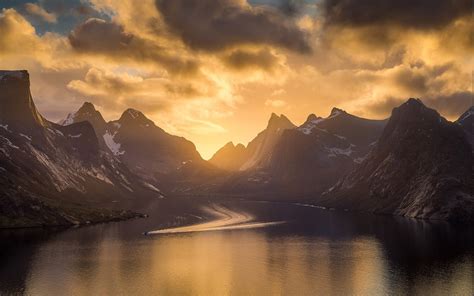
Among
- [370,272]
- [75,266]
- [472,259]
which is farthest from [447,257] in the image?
[75,266]

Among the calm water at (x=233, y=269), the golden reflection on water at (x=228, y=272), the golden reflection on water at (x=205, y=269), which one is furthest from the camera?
the golden reflection on water at (x=205, y=269)

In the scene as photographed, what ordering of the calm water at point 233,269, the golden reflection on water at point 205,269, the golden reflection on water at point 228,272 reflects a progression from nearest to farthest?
the golden reflection on water at point 228,272 < the calm water at point 233,269 < the golden reflection on water at point 205,269

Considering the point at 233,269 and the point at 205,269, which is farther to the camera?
the point at 205,269

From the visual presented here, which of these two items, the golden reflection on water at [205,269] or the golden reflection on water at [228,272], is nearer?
the golden reflection on water at [228,272]

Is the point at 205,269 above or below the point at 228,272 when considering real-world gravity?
above

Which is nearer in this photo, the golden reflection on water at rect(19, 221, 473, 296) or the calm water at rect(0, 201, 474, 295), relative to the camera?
the golden reflection on water at rect(19, 221, 473, 296)

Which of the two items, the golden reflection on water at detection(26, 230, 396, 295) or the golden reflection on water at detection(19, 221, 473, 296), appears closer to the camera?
the golden reflection on water at detection(19, 221, 473, 296)

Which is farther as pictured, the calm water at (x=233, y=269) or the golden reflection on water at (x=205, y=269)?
the golden reflection on water at (x=205, y=269)

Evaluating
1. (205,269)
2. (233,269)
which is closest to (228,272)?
(233,269)

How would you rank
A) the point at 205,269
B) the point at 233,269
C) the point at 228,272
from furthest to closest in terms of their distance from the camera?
the point at 205,269 → the point at 233,269 → the point at 228,272

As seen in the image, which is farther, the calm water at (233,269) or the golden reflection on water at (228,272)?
the calm water at (233,269)

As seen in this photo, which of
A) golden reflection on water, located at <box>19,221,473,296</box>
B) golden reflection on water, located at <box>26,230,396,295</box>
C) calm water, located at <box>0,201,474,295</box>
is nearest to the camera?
golden reflection on water, located at <box>19,221,473,296</box>

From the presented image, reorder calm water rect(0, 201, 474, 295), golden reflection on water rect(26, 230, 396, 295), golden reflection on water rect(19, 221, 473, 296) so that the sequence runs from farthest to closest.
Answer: golden reflection on water rect(26, 230, 396, 295) → calm water rect(0, 201, 474, 295) → golden reflection on water rect(19, 221, 473, 296)

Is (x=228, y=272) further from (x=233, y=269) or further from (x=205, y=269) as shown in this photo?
(x=205, y=269)
